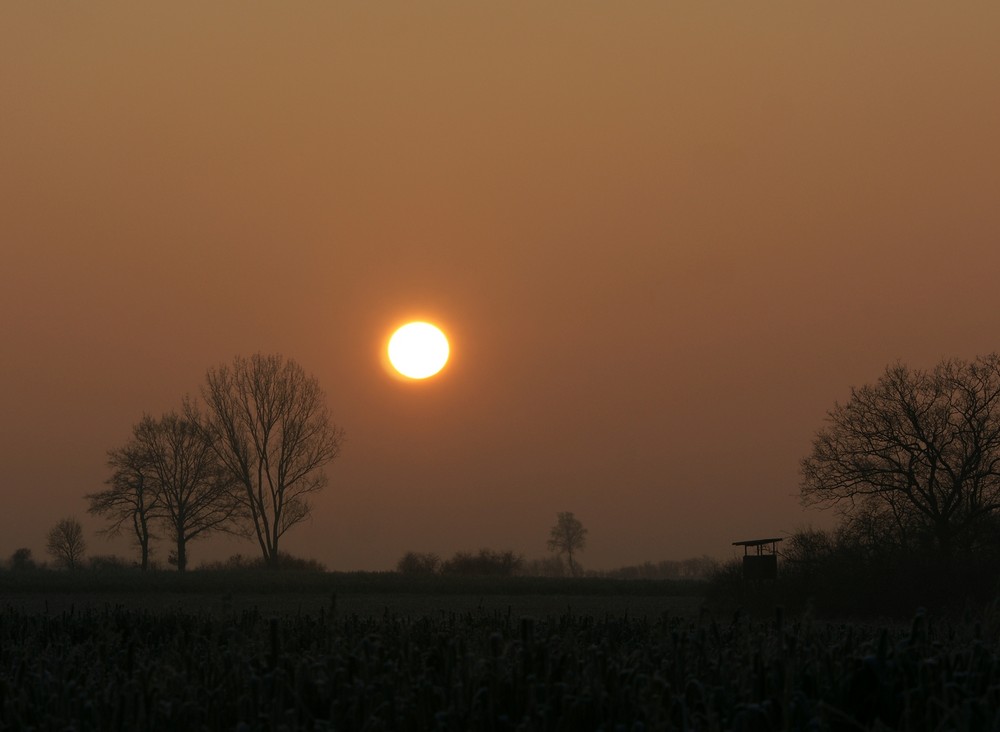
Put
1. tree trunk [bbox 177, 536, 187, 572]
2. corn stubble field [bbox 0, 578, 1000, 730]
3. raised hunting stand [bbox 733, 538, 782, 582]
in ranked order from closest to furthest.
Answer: corn stubble field [bbox 0, 578, 1000, 730] → raised hunting stand [bbox 733, 538, 782, 582] → tree trunk [bbox 177, 536, 187, 572]

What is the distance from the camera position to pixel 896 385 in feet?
156

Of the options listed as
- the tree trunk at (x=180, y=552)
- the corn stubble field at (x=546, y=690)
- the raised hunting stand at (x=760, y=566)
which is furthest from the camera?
the tree trunk at (x=180, y=552)

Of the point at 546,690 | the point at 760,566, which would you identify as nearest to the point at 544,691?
the point at 546,690

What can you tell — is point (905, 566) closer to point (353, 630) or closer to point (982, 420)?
point (982, 420)

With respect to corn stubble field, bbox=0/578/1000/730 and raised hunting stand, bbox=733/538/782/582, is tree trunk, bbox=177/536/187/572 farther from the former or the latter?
corn stubble field, bbox=0/578/1000/730

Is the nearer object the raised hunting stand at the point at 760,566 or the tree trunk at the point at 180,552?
the raised hunting stand at the point at 760,566

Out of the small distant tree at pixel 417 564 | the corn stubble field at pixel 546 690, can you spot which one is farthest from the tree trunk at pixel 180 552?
the corn stubble field at pixel 546 690

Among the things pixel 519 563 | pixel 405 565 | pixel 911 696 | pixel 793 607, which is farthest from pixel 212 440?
pixel 911 696

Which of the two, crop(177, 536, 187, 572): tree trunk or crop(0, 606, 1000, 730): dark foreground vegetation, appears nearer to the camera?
crop(0, 606, 1000, 730): dark foreground vegetation

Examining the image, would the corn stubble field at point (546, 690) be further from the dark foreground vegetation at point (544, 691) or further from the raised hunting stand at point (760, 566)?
the raised hunting stand at point (760, 566)

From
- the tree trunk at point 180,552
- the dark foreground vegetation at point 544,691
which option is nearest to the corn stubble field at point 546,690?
the dark foreground vegetation at point 544,691

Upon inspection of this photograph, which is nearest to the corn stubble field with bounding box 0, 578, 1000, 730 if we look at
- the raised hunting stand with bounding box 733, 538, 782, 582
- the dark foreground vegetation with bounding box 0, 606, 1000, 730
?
the dark foreground vegetation with bounding box 0, 606, 1000, 730

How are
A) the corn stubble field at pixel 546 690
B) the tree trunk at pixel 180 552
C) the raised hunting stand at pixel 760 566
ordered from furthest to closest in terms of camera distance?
the tree trunk at pixel 180 552 < the raised hunting stand at pixel 760 566 < the corn stubble field at pixel 546 690

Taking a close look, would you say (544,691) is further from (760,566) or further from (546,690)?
(760,566)
